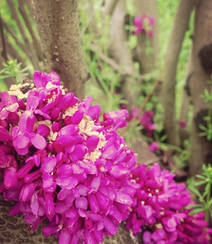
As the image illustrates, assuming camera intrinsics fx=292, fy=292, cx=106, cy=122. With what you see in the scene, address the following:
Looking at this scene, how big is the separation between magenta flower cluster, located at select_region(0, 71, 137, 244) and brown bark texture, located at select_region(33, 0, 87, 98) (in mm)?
173

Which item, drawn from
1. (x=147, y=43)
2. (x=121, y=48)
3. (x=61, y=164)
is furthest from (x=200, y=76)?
(x=61, y=164)

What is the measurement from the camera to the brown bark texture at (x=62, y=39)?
0.66 m

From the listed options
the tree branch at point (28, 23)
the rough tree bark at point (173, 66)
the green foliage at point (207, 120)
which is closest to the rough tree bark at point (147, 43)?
the rough tree bark at point (173, 66)

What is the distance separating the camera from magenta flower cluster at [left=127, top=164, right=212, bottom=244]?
2.40 feet

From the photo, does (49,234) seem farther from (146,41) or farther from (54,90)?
(146,41)

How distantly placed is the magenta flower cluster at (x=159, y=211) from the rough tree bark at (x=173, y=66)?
615 mm

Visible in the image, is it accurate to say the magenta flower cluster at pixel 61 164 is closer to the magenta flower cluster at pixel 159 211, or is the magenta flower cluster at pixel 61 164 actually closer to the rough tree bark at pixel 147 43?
the magenta flower cluster at pixel 159 211

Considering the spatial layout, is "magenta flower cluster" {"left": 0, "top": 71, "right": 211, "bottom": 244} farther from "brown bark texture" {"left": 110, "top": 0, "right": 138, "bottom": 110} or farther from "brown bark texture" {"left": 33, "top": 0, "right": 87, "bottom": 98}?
"brown bark texture" {"left": 110, "top": 0, "right": 138, "bottom": 110}

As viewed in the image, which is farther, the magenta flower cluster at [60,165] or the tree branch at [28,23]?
the tree branch at [28,23]

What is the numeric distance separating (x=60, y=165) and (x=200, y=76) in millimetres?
803

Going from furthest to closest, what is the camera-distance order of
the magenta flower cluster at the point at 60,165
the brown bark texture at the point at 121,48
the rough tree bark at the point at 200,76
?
the brown bark texture at the point at 121,48 < the rough tree bark at the point at 200,76 < the magenta flower cluster at the point at 60,165

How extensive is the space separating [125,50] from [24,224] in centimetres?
108

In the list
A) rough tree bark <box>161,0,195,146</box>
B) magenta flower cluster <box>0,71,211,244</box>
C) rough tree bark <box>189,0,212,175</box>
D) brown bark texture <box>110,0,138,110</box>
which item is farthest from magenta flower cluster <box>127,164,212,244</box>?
brown bark texture <box>110,0,138,110</box>

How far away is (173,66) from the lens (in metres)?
1.29
